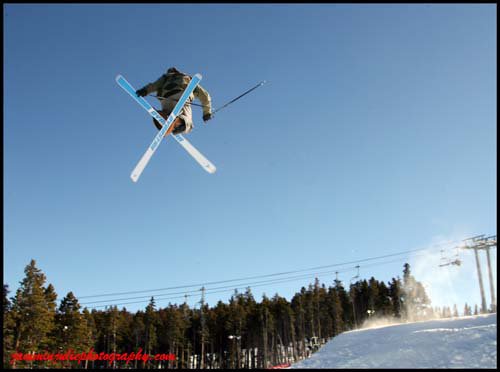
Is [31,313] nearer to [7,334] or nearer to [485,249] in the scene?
[7,334]

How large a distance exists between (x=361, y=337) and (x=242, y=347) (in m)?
56.1

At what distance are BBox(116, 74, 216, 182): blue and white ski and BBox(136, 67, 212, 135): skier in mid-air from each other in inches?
5.1

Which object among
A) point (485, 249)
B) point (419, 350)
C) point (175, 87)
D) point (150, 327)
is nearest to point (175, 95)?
point (175, 87)

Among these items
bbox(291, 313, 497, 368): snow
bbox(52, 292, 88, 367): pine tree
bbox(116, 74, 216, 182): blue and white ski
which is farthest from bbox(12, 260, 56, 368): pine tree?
bbox(116, 74, 216, 182): blue and white ski

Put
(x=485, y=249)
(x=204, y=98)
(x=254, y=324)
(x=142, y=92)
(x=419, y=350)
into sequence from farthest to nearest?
(x=254, y=324), (x=485, y=249), (x=419, y=350), (x=204, y=98), (x=142, y=92)

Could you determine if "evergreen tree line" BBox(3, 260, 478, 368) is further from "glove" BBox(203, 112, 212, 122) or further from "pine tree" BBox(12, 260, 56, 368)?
"glove" BBox(203, 112, 212, 122)

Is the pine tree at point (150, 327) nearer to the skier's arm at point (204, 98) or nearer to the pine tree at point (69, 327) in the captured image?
the pine tree at point (69, 327)

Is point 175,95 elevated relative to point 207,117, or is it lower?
elevated

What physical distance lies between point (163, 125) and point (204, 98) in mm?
923

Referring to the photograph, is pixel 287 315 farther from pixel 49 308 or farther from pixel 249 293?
pixel 49 308

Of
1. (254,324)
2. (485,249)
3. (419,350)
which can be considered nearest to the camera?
(419,350)

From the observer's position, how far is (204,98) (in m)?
7.66

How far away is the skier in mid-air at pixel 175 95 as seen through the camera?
7199 mm

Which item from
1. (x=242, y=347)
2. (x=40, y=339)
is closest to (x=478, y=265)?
(x=40, y=339)
